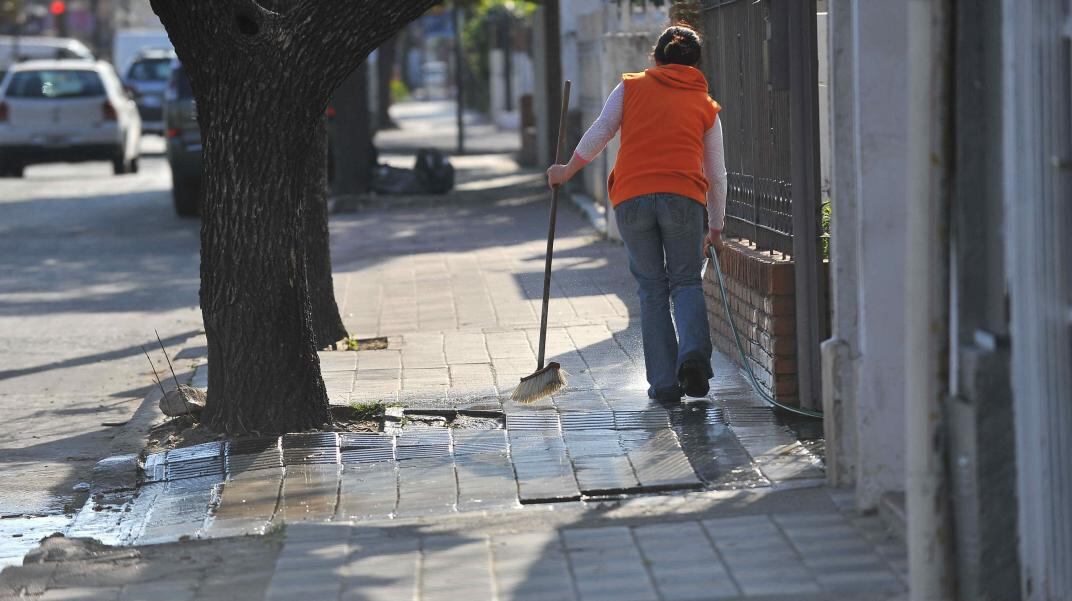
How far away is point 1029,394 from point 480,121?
130 feet

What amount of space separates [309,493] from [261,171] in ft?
4.93

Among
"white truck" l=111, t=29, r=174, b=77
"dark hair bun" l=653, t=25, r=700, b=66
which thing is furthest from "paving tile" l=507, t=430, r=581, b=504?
"white truck" l=111, t=29, r=174, b=77

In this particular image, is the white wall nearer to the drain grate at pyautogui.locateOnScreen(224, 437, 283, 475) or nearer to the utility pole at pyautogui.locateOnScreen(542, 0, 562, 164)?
the drain grate at pyautogui.locateOnScreen(224, 437, 283, 475)

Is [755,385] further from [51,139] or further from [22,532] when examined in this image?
[51,139]

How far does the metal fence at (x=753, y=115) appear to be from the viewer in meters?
7.01

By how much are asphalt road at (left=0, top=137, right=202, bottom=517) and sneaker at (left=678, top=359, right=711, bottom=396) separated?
95.6 inches

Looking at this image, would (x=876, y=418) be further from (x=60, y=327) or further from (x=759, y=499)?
(x=60, y=327)

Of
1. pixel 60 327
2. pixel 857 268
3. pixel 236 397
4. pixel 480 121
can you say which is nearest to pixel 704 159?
pixel 857 268

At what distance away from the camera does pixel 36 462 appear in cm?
723

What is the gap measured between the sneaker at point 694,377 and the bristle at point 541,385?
53 cm

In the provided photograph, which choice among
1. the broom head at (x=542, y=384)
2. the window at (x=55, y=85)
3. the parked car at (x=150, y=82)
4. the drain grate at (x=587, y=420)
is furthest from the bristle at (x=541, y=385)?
the parked car at (x=150, y=82)

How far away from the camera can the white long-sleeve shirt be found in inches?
278

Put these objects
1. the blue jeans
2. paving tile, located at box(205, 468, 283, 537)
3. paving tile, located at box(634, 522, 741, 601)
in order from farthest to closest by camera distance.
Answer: the blue jeans
paving tile, located at box(205, 468, 283, 537)
paving tile, located at box(634, 522, 741, 601)

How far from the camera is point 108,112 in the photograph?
24.5 meters
